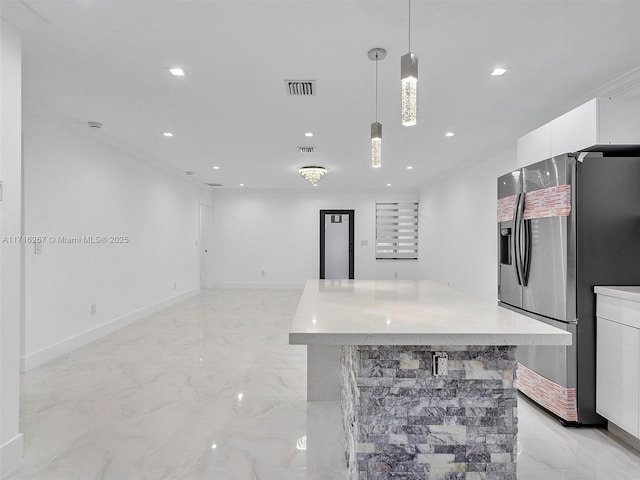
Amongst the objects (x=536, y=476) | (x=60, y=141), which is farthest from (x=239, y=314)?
(x=536, y=476)

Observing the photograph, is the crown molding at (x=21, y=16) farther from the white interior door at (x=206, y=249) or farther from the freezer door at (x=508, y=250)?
the white interior door at (x=206, y=249)

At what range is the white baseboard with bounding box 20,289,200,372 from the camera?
344 cm

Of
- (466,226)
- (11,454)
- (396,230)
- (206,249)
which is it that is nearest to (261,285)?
(206,249)

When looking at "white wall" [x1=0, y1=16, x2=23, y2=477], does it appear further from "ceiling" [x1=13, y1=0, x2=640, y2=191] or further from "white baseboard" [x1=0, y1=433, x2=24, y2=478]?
"ceiling" [x1=13, y1=0, x2=640, y2=191]

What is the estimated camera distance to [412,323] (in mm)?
1429

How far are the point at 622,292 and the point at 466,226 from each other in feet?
13.4

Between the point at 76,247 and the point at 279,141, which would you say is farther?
the point at 279,141

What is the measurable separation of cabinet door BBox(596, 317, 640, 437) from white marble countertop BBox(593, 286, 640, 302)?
0.17m

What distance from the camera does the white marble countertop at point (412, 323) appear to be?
1273 mm

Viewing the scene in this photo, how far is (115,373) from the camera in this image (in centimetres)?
334

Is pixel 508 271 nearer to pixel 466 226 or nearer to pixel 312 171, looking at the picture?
pixel 466 226

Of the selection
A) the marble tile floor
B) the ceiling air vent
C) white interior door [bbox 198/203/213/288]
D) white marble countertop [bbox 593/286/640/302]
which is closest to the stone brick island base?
the marble tile floor

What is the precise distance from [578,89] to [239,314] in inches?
203

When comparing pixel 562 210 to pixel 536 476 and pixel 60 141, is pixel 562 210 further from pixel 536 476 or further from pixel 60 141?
pixel 60 141
